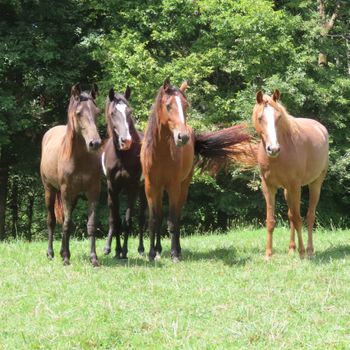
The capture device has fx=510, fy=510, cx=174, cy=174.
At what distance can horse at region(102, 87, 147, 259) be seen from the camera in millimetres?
7207

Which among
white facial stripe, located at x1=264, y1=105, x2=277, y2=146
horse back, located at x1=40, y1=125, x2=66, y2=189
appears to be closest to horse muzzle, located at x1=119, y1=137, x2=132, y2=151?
horse back, located at x1=40, y1=125, x2=66, y2=189

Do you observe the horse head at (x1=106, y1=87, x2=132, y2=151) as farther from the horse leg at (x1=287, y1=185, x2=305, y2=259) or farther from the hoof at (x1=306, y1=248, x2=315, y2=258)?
the hoof at (x1=306, y1=248, x2=315, y2=258)

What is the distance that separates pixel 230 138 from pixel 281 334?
5.06 m

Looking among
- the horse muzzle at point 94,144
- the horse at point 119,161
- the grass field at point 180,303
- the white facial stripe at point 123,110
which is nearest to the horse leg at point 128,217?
the horse at point 119,161

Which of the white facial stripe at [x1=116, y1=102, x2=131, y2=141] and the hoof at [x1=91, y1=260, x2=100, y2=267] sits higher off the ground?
the white facial stripe at [x1=116, y1=102, x2=131, y2=141]

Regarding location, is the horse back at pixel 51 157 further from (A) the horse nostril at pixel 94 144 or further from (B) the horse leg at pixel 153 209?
(B) the horse leg at pixel 153 209

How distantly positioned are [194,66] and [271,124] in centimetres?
1147

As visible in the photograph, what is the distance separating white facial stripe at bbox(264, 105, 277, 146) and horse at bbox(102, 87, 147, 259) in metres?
1.93

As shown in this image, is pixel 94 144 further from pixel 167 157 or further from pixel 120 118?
pixel 167 157

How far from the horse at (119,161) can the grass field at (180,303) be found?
0.76 metres

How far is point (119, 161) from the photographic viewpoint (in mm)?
7855

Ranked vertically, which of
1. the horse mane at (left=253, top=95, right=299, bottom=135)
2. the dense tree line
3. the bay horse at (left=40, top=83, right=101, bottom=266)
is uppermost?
the dense tree line

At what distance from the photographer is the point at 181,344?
388 cm

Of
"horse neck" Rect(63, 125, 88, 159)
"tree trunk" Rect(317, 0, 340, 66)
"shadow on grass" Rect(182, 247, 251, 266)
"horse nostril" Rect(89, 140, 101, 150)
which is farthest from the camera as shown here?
"tree trunk" Rect(317, 0, 340, 66)
